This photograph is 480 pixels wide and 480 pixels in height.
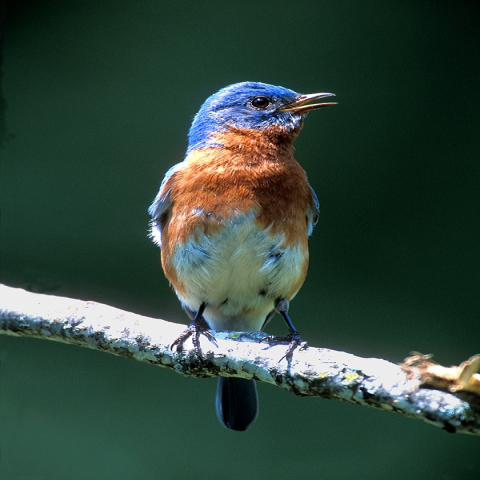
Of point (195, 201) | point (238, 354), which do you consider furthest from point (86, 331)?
point (195, 201)

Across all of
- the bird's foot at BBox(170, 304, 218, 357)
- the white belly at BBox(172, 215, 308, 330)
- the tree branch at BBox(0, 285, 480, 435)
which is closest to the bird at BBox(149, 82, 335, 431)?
the white belly at BBox(172, 215, 308, 330)

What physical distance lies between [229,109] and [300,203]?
2.77 ft

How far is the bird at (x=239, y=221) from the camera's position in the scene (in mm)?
2992

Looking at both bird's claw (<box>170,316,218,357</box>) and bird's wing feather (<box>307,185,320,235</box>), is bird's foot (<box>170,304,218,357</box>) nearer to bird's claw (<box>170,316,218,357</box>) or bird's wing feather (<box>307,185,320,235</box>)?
bird's claw (<box>170,316,218,357</box>)

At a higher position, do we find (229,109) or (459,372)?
(229,109)

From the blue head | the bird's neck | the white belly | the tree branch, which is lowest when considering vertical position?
the tree branch

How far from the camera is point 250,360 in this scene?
223 centimetres

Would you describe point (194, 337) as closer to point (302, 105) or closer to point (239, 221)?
point (239, 221)

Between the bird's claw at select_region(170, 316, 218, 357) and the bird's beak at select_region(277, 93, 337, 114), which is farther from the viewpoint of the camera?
the bird's beak at select_region(277, 93, 337, 114)

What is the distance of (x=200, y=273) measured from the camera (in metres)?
3.10

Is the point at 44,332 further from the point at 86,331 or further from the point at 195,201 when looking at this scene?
the point at 195,201

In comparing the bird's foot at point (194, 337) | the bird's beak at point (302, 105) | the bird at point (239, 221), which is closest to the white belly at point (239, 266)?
the bird at point (239, 221)

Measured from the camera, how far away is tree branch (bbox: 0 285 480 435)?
1728 millimetres

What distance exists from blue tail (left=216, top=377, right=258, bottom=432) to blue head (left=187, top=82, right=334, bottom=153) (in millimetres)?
1492
